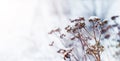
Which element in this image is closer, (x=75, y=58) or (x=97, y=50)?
(x=97, y=50)

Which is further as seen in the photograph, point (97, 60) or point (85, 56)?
point (85, 56)

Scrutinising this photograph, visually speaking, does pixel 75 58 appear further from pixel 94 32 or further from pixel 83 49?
pixel 94 32

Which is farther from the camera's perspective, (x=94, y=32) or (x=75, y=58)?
(x=75, y=58)

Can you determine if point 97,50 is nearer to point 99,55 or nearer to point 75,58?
point 99,55

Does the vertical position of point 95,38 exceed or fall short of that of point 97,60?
it exceeds it

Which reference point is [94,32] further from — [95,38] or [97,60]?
[97,60]

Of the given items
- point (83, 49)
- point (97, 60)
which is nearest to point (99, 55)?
point (97, 60)

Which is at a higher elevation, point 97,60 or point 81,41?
point 81,41

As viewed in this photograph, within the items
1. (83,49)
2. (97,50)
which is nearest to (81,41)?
(83,49)
